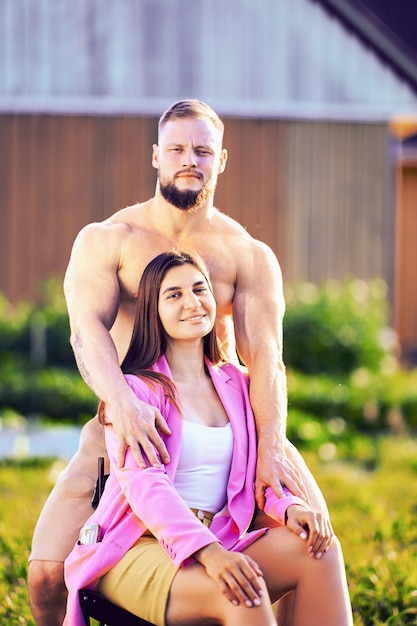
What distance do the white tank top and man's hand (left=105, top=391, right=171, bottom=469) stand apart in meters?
0.10

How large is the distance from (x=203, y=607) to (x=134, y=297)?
106cm

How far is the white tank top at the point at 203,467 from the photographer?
3195 millimetres

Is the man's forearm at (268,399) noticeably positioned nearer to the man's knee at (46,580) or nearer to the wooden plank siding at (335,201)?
the man's knee at (46,580)

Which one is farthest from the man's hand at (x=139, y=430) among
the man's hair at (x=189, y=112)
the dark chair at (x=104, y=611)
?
the man's hair at (x=189, y=112)

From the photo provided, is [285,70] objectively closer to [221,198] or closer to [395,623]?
[221,198]

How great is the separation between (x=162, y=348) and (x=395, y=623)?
5.16ft

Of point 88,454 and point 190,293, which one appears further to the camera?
point 88,454

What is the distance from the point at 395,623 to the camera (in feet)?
13.8

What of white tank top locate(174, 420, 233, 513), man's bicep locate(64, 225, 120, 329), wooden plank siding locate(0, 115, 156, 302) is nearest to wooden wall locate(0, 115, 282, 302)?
wooden plank siding locate(0, 115, 156, 302)

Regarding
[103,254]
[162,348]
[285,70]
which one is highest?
[285,70]

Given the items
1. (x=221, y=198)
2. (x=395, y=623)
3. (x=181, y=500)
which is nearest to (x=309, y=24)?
(x=221, y=198)

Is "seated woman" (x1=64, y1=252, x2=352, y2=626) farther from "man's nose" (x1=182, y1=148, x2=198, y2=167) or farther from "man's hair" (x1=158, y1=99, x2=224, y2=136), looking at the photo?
"man's hair" (x1=158, y1=99, x2=224, y2=136)

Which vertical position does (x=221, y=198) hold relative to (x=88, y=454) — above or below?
above

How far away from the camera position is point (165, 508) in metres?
2.95
